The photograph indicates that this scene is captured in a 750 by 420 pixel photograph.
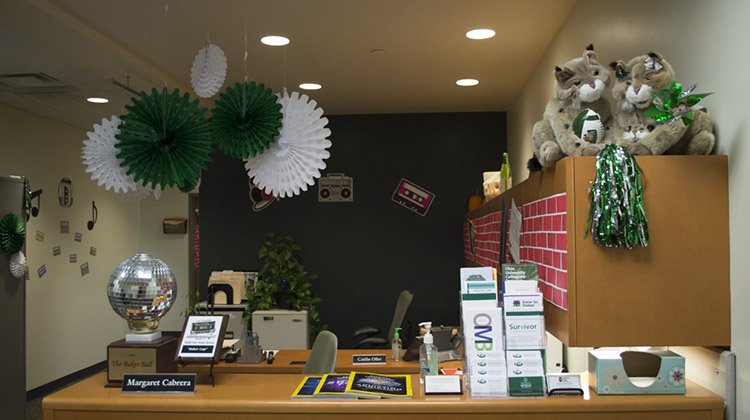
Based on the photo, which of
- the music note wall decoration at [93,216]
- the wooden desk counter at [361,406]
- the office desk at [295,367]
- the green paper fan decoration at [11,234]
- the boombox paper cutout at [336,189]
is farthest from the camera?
the music note wall decoration at [93,216]

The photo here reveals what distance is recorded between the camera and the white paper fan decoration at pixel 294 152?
2402 millimetres

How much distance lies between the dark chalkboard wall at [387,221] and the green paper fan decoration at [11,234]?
255 centimetres

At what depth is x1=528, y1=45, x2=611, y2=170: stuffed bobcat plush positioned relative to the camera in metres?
2.27

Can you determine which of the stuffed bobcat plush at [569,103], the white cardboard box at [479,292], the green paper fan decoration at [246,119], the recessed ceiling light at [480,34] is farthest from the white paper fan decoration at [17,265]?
A: the stuffed bobcat plush at [569,103]

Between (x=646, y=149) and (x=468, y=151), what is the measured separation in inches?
190

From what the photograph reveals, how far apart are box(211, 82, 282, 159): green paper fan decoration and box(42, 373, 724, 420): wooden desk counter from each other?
0.84 meters

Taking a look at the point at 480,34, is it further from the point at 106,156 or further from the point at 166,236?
the point at 166,236

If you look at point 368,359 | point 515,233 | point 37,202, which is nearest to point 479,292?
point 515,233

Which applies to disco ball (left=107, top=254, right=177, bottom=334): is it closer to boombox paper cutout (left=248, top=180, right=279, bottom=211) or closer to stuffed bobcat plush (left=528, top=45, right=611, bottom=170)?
stuffed bobcat plush (left=528, top=45, right=611, bottom=170)

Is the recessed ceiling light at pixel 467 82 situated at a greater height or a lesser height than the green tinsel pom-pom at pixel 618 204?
greater

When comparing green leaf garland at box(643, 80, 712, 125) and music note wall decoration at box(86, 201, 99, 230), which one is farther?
music note wall decoration at box(86, 201, 99, 230)

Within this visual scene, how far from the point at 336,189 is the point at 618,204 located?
5.13 metres

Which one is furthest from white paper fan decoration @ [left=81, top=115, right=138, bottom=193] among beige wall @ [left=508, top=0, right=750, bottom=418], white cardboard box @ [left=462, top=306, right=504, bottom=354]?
beige wall @ [left=508, top=0, right=750, bottom=418]

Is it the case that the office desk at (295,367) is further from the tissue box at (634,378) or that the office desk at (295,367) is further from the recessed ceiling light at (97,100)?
the recessed ceiling light at (97,100)
